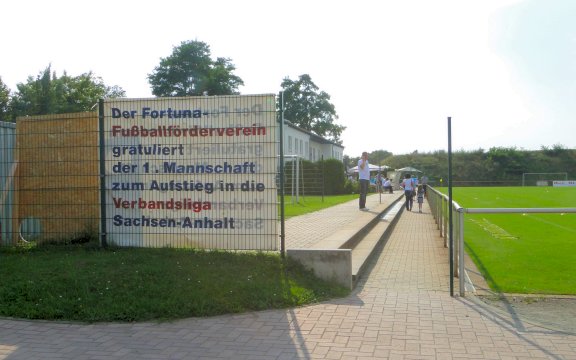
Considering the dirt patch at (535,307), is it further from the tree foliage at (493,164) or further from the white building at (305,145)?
the tree foliage at (493,164)

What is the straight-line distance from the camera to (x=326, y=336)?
18.6 ft

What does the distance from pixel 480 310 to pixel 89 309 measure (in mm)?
4573

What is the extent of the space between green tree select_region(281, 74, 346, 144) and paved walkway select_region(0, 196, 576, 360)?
81486 millimetres

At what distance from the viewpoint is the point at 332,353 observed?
17.1ft

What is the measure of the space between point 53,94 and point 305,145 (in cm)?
2731

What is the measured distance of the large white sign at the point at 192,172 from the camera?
342 inches

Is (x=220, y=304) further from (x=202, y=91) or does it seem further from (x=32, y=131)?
(x=202, y=91)

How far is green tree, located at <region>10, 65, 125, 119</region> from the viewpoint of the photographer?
5672 cm

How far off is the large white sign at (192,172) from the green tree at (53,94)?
46132 mm

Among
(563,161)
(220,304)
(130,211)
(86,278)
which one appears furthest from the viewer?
(563,161)

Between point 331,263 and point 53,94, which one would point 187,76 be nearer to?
point 53,94

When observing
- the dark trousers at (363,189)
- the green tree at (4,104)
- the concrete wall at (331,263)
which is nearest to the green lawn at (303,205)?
the dark trousers at (363,189)

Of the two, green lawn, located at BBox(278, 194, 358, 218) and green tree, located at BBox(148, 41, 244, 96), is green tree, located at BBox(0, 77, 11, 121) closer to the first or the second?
green tree, located at BBox(148, 41, 244, 96)

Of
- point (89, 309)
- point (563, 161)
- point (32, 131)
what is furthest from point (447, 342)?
point (563, 161)
